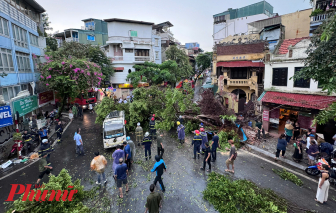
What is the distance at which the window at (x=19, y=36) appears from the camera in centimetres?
1520

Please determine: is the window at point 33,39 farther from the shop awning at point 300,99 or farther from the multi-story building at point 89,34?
the shop awning at point 300,99

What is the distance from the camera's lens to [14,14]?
14930 millimetres

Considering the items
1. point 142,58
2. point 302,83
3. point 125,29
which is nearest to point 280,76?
point 302,83

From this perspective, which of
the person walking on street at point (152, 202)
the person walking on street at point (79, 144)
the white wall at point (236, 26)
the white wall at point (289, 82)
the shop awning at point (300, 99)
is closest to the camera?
the person walking on street at point (152, 202)

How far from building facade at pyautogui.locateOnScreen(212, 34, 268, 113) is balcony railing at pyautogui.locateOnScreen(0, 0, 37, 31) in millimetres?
19901

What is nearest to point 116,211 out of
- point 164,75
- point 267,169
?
point 267,169

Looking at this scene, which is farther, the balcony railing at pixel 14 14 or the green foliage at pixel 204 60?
the green foliage at pixel 204 60

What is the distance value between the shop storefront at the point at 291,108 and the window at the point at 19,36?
21563mm

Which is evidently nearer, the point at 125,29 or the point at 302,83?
the point at 302,83

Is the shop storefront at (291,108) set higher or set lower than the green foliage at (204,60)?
lower

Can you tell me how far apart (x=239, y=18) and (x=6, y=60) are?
3831 cm

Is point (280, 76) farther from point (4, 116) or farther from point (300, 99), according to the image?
point (4, 116)

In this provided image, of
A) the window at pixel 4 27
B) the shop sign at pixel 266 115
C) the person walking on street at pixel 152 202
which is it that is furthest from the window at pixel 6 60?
the shop sign at pixel 266 115

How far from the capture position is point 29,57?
17.9m
